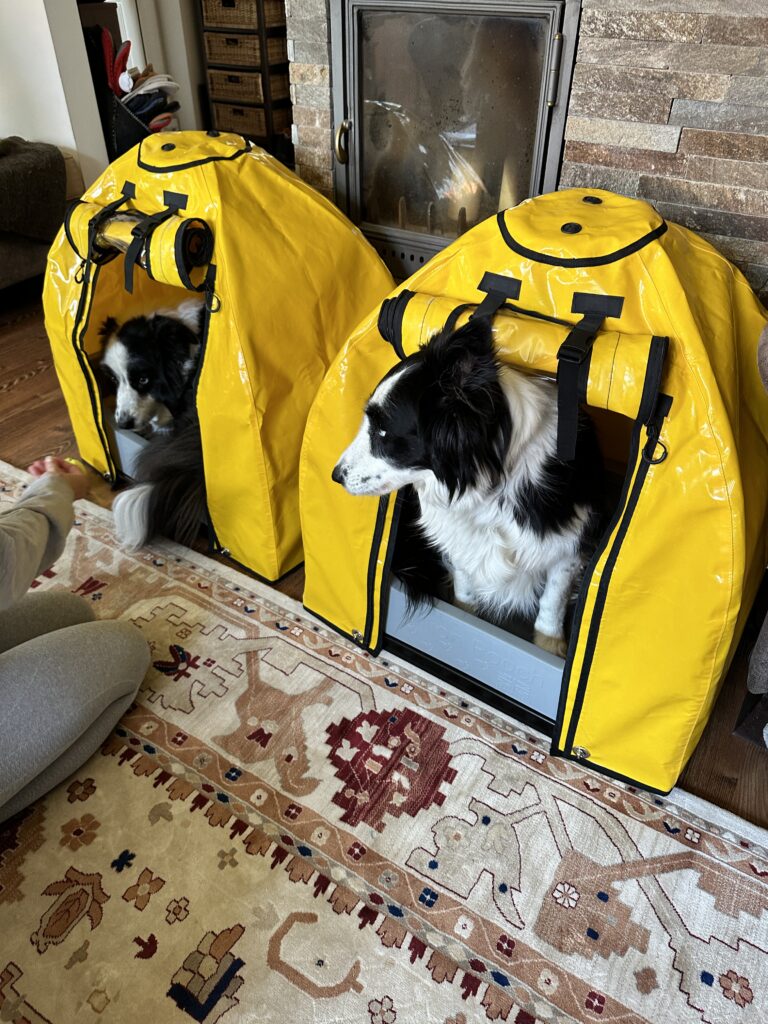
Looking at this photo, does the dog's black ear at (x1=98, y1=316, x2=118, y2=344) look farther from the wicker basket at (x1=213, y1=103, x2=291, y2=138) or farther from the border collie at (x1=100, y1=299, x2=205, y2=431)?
the wicker basket at (x1=213, y1=103, x2=291, y2=138)

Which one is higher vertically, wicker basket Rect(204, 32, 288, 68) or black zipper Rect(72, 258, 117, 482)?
wicker basket Rect(204, 32, 288, 68)

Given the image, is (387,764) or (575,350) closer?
(575,350)

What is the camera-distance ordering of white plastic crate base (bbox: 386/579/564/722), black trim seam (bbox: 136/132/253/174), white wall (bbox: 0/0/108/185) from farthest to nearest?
1. white wall (bbox: 0/0/108/185)
2. black trim seam (bbox: 136/132/253/174)
3. white plastic crate base (bbox: 386/579/564/722)

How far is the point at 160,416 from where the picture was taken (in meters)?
2.20

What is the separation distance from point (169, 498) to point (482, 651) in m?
0.94

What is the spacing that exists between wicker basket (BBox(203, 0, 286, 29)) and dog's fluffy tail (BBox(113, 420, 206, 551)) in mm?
2913

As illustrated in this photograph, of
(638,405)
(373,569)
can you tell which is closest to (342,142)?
(373,569)

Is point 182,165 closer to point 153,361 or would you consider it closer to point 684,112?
point 153,361

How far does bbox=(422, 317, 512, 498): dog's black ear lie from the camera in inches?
45.2

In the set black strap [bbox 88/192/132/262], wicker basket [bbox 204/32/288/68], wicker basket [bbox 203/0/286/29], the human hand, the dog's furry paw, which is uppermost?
wicker basket [bbox 203/0/286/29]

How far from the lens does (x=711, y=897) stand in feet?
4.03

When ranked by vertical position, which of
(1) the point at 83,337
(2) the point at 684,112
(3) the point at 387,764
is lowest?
(3) the point at 387,764

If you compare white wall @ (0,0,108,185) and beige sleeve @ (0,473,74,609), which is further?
white wall @ (0,0,108,185)

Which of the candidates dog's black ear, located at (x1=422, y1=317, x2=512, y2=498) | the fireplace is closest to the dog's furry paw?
dog's black ear, located at (x1=422, y1=317, x2=512, y2=498)
